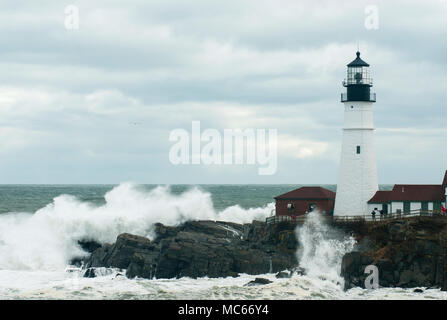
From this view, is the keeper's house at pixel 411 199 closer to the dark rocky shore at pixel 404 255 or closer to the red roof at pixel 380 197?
the red roof at pixel 380 197

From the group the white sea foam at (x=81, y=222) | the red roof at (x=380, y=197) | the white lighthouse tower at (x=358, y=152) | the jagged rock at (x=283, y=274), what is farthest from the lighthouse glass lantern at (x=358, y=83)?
the white sea foam at (x=81, y=222)

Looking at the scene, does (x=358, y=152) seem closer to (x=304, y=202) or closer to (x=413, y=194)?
(x=413, y=194)

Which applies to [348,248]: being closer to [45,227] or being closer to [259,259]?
[259,259]

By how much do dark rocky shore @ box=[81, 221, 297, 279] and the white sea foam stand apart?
126 inches

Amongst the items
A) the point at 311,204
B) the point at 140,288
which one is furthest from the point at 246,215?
the point at 140,288

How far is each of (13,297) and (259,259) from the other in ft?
33.3

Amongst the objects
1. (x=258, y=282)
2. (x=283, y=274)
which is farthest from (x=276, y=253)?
(x=258, y=282)

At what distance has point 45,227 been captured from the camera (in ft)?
132

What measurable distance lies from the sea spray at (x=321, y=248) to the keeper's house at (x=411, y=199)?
3098 millimetres

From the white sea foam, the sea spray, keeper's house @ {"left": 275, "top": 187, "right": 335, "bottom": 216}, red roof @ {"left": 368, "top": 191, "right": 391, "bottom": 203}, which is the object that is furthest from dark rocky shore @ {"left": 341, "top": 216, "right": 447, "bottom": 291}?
the white sea foam

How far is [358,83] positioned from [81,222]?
17.4 m

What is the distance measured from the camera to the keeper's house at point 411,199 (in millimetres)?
33000

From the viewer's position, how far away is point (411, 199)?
109 feet

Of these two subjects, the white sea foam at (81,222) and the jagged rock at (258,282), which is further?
the white sea foam at (81,222)
